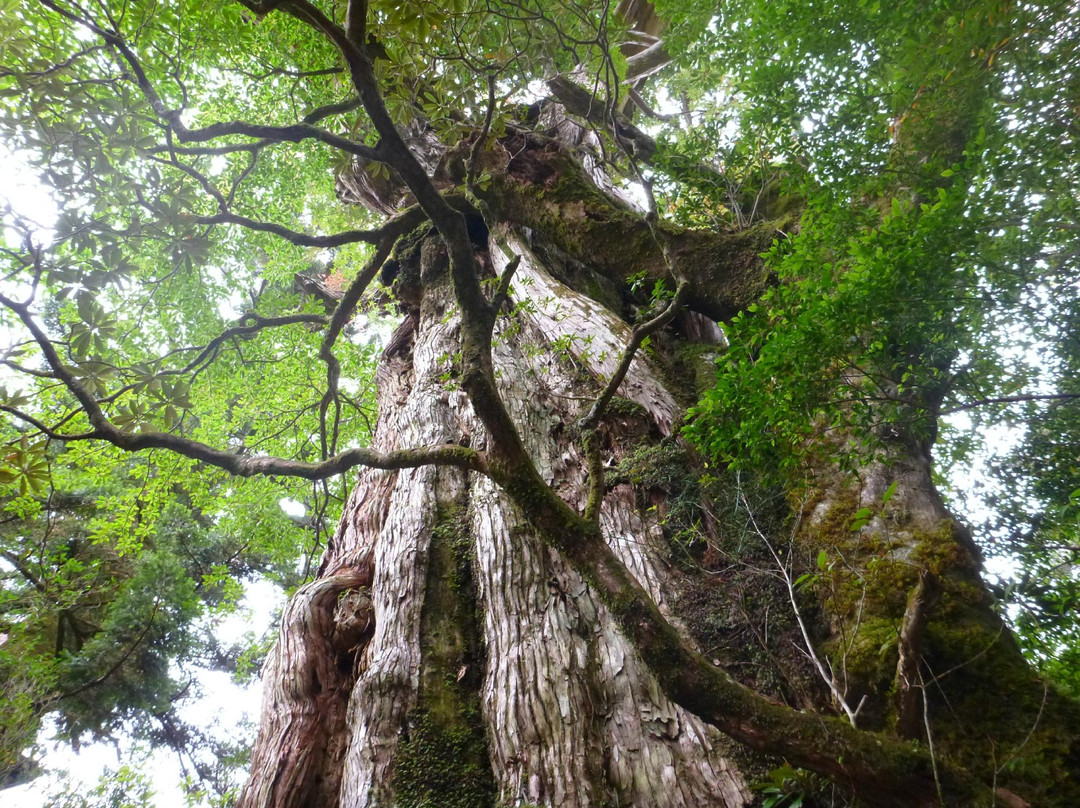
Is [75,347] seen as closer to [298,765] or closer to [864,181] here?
[298,765]

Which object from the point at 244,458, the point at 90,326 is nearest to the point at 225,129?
the point at 90,326

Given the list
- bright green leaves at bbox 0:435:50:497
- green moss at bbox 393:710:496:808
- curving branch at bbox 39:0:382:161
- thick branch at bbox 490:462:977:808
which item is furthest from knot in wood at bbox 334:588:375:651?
curving branch at bbox 39:0:382:161

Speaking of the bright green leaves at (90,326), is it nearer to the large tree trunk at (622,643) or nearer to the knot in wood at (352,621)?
the large tree trunk at (622,643)

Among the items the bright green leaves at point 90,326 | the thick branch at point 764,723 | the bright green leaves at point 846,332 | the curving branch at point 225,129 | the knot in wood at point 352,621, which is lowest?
the thick branch at point 764,723

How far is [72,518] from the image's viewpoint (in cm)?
792

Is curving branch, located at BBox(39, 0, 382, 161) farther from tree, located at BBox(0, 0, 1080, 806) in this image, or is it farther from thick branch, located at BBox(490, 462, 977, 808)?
thick branch, located at BBox(490, 462, 977, 808)

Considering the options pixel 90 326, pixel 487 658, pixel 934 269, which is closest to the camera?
pixel 934 269

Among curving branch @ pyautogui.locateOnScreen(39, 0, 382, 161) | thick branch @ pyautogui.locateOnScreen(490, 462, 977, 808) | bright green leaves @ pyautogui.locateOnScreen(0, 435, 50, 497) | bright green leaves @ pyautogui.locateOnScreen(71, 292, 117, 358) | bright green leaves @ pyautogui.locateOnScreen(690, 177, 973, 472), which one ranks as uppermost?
curving branch @ pyautogui.locateOnScreen(39, 0, 382, 161)

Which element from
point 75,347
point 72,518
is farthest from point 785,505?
point 72,518

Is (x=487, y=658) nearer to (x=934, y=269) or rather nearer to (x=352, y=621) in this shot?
(x=352, y=621)

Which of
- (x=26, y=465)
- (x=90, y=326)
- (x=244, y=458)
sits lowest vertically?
(x=244, y=458)

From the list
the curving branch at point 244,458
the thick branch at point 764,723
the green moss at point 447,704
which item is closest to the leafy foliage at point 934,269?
the thick branch at point 764,723

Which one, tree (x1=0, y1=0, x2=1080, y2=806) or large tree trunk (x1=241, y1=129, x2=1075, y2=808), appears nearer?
large tree trunk (x1=241, y1=129, x2=1075, y2=808)

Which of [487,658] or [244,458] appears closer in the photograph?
[487,658]
